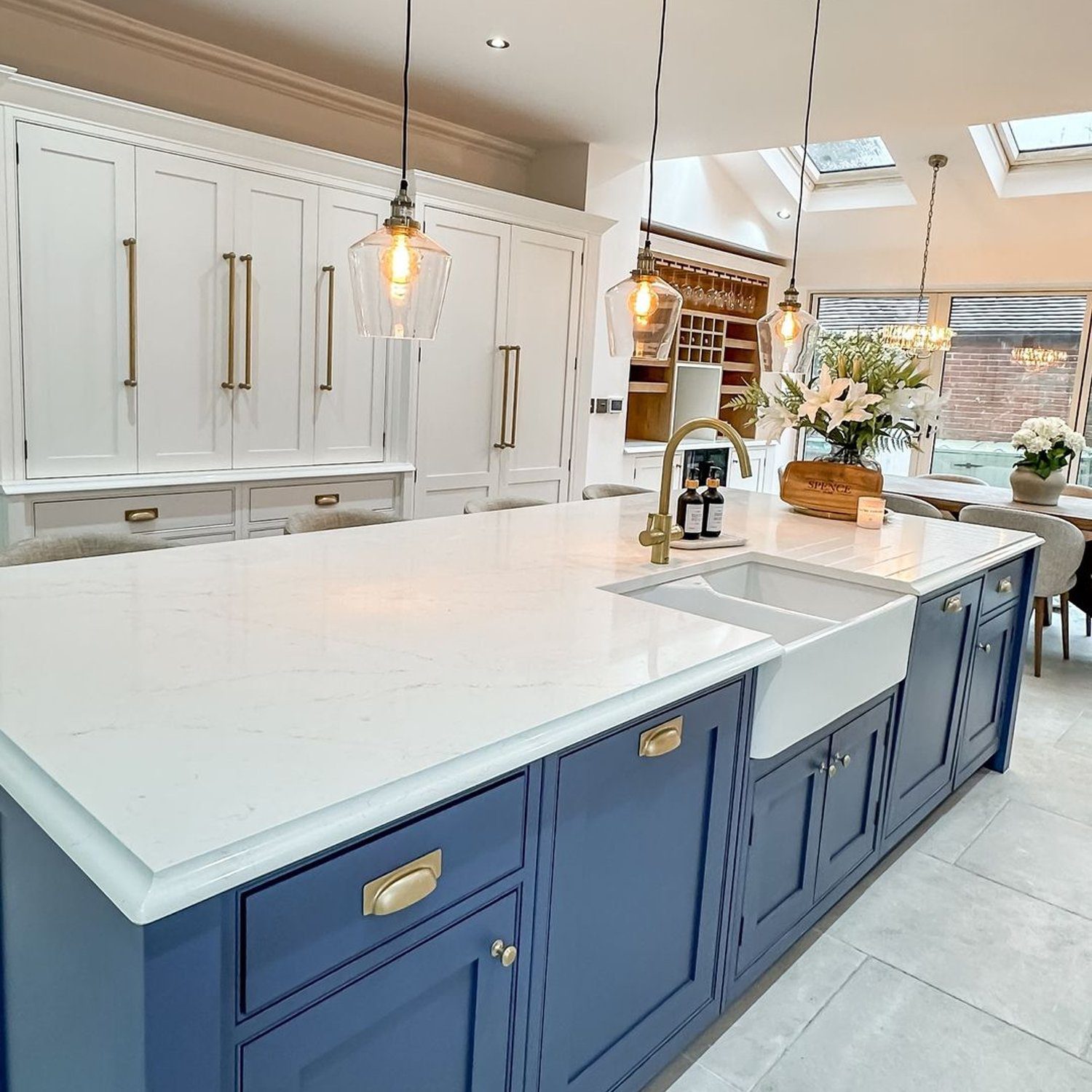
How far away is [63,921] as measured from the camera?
105 centimetres

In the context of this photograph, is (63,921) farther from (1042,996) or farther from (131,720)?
(1042,996)

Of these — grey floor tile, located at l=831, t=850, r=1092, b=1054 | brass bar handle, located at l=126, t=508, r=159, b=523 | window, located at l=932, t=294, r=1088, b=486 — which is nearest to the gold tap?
grey floor tile, located at l=831, t=850, r=1092, b=1054

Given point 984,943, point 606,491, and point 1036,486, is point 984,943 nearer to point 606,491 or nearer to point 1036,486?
point 606,491

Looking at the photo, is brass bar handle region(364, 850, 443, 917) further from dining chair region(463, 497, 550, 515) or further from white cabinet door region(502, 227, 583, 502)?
white cabinet door region(502, 227, 583, 502)

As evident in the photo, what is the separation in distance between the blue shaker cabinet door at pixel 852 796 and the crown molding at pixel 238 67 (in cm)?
333

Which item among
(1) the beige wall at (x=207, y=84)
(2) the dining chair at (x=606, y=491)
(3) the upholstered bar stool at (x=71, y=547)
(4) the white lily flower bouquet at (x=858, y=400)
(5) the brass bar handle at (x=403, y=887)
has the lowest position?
(5) the brass bar handle at (x=403, y=887)

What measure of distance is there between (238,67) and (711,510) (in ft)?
10.1

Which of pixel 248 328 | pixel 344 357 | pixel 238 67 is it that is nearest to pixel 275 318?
pixel 248 328

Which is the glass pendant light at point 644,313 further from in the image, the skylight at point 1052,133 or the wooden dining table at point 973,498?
the skylight at point 1052,133

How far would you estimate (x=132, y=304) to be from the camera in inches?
137

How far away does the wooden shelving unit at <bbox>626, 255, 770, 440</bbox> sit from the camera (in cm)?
679

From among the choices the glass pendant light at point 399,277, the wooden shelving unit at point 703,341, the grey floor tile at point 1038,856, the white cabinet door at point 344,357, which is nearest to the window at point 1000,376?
the wooden shelving unit at point 703,341

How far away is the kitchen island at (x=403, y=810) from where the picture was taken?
97 centimetres

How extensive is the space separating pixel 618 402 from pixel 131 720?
4863mm
